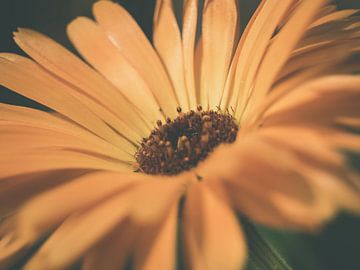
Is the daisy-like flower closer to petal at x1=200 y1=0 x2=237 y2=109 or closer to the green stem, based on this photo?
petal at x1=200 y1=0 x2=237 y2=109

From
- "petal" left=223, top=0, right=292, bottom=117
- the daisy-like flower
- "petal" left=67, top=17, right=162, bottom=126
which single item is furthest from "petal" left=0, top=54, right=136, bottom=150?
"petal" left=223, top=0, right=292, bottom=117

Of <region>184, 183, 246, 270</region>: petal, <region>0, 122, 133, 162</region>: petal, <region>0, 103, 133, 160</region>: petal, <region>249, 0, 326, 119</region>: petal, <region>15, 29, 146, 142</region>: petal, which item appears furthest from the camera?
<region>15, 29, 146, 142</region>: petal

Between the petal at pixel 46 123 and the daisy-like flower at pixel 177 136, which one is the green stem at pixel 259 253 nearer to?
the daisy-like flower at pixel 177 136

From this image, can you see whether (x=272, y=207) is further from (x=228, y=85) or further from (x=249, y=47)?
(x=228, y=85)

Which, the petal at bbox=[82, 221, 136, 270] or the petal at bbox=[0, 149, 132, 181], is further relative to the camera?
the petal at bbox=[0, 149, 132, 181]

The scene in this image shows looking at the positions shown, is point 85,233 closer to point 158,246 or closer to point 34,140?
point 158,246

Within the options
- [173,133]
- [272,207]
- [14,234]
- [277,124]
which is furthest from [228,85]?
[272,207]
